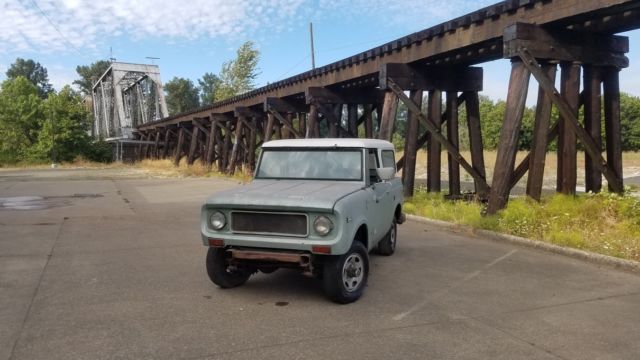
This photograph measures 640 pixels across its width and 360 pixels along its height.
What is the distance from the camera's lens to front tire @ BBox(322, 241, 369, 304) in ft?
18.3

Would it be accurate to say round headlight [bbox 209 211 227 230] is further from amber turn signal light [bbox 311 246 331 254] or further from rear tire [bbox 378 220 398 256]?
rear tire [bbox 378 220 398 256]

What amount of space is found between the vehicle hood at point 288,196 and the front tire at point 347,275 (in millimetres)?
605

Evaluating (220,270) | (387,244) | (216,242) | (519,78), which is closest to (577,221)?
(519,78)

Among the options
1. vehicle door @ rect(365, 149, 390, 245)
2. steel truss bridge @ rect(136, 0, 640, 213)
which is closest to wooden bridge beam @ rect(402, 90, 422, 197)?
steel truss bridge @ rect(136, 0, 640, 213)

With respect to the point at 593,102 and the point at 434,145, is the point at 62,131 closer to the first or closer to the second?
the point at 434,145

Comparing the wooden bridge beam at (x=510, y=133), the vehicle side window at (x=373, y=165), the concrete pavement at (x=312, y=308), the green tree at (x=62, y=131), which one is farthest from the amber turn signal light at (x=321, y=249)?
the green tree at (x=62, y=131)

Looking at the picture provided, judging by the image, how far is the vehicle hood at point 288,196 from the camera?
5512 mm

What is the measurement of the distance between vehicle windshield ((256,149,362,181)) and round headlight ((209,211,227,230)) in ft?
4.09

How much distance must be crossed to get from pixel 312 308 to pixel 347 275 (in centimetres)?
53

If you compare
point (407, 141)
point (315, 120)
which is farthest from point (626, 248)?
point (315, 120)

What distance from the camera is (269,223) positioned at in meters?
5.68

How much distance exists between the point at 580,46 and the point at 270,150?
279 inches

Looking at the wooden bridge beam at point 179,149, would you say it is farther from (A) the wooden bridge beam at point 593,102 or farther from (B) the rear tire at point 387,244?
(B) the rear tire at point 387,244

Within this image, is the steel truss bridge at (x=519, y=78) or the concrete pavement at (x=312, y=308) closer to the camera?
the concrete pavement at (x=312, y=308)
